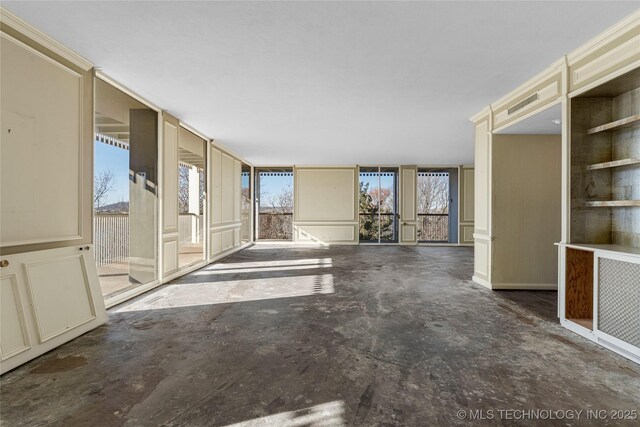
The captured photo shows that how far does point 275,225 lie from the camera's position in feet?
35.1

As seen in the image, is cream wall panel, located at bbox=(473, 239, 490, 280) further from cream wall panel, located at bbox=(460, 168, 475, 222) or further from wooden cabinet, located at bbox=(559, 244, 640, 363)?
cream wall panel, located at bbox=(460, 168, 475, 222)

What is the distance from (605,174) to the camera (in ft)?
9.80

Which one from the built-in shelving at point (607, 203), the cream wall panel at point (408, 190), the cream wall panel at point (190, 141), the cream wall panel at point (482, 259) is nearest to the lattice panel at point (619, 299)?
the built-in shelving at point (607, 203)

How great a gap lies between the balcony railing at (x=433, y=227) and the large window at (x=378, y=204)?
1.01 m

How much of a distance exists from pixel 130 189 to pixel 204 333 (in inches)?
110

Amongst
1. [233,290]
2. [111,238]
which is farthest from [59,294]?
[111,238]

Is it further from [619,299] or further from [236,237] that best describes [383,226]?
[619,299]

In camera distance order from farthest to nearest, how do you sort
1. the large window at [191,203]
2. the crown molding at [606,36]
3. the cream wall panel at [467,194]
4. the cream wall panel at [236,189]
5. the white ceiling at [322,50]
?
1. the cream wall panel at [467,194]
2. the cream wall panel at [236,189]
3. the large window at [191,203]
4. the crown molding at [606,36]
5. the white ceiling at [322,50]

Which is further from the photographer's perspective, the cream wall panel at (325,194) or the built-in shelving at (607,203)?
the cream wall panel at (325,194)

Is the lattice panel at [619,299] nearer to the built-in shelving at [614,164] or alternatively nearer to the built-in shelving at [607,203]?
the built-in shelving at [607,203]

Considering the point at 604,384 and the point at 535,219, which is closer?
the point at 604,384

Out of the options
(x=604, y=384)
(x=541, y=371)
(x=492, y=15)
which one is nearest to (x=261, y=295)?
(x=541, y=371)

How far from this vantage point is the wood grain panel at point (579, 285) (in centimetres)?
291

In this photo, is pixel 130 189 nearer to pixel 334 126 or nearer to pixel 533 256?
pixel 334 126
